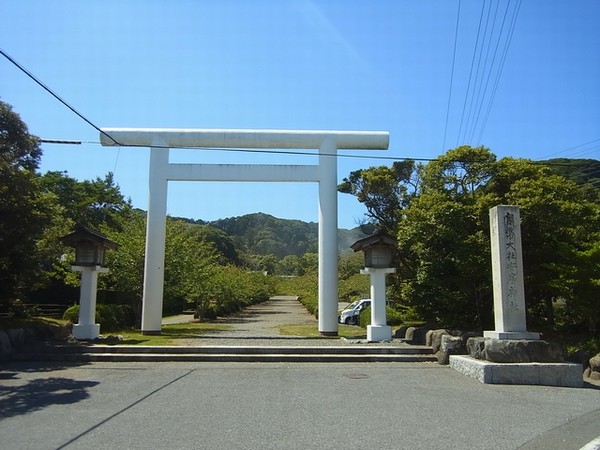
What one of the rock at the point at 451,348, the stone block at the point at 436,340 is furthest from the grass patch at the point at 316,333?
the rock at the point at 451,348

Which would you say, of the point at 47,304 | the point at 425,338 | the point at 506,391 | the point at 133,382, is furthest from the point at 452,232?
the point at 47,304

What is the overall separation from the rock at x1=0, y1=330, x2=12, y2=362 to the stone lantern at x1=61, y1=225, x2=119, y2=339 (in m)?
2.53

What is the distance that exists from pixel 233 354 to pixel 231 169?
23.9 feet

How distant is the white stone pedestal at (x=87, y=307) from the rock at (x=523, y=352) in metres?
10.6

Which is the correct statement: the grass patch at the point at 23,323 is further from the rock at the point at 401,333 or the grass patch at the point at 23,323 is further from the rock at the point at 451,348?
the rock at the point at 451,348

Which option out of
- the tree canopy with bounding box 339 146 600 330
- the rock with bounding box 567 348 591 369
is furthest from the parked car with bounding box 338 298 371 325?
the rock with bounding box 567 348 591 369

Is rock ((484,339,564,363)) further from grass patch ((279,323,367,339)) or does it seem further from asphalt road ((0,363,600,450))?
grass patch ((279,323,367,339))

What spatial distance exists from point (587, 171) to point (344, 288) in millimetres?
28946

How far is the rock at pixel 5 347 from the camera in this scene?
445 inches

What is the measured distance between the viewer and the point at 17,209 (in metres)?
12.4

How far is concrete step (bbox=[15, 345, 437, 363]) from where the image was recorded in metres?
11.8

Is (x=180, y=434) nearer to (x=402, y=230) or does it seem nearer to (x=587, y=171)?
(x=402, y=230)

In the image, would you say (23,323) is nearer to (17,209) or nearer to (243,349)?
(17,209)

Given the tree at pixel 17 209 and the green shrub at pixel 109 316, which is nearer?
the tree at pixel 17 209
